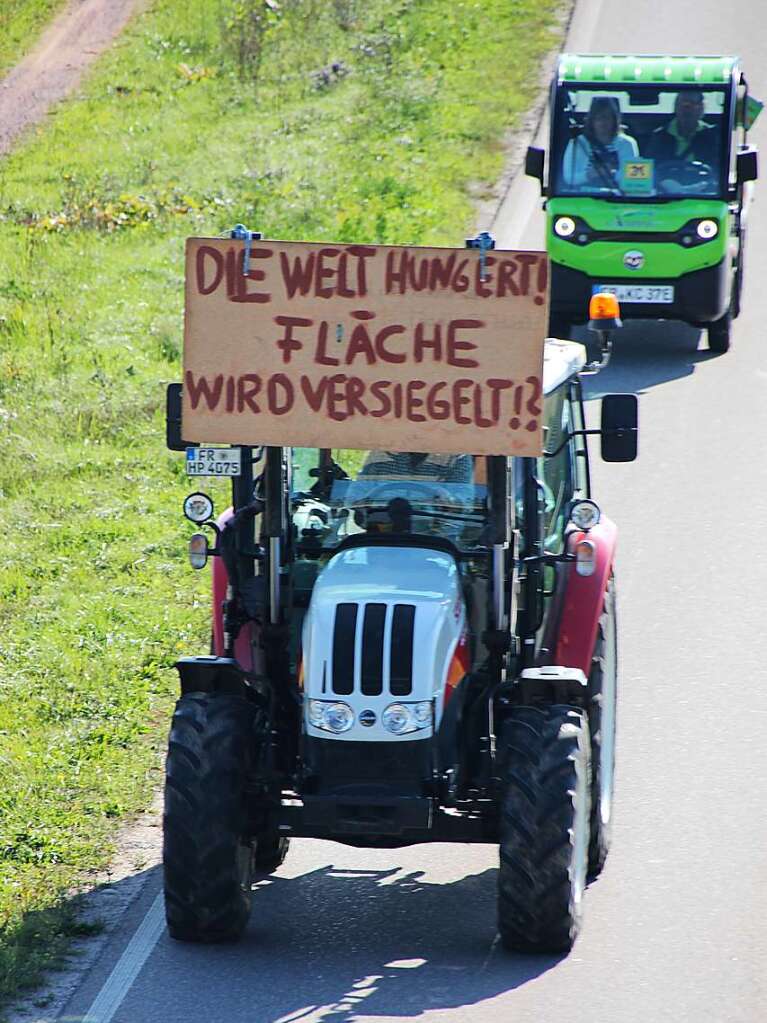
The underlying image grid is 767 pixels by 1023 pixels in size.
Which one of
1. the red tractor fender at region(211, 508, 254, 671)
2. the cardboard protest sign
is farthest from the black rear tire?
the cardboard protest sign

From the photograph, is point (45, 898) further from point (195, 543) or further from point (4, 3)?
point (4, 3)

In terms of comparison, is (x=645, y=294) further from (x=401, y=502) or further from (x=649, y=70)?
(x=401, y=502)

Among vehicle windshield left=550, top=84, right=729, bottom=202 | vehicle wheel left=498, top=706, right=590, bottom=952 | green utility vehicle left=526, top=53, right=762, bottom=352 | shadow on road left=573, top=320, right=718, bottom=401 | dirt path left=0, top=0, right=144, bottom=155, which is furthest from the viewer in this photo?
dirt path left=0, top=0, right=144, bottom=155

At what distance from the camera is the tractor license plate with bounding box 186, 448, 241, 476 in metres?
8.62

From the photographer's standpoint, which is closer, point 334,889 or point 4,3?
point 334,889

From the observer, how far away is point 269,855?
927 centimetres

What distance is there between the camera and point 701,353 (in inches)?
745

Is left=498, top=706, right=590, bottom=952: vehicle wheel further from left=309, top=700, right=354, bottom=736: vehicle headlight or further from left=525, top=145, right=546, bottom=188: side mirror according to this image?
left=525, top=145, right=546, bottom=188: side mirror

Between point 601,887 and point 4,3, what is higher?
point 4,3

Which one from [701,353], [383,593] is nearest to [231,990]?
[383,593]

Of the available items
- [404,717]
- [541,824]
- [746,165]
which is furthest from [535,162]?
[541,824]

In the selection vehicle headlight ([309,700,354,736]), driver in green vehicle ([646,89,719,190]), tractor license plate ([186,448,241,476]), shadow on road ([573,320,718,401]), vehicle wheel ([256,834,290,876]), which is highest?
driver in green vehicle ([646,89,719,190])

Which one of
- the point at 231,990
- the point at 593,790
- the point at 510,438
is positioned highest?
the point at 510,438

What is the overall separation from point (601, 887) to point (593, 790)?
48 centimetres
